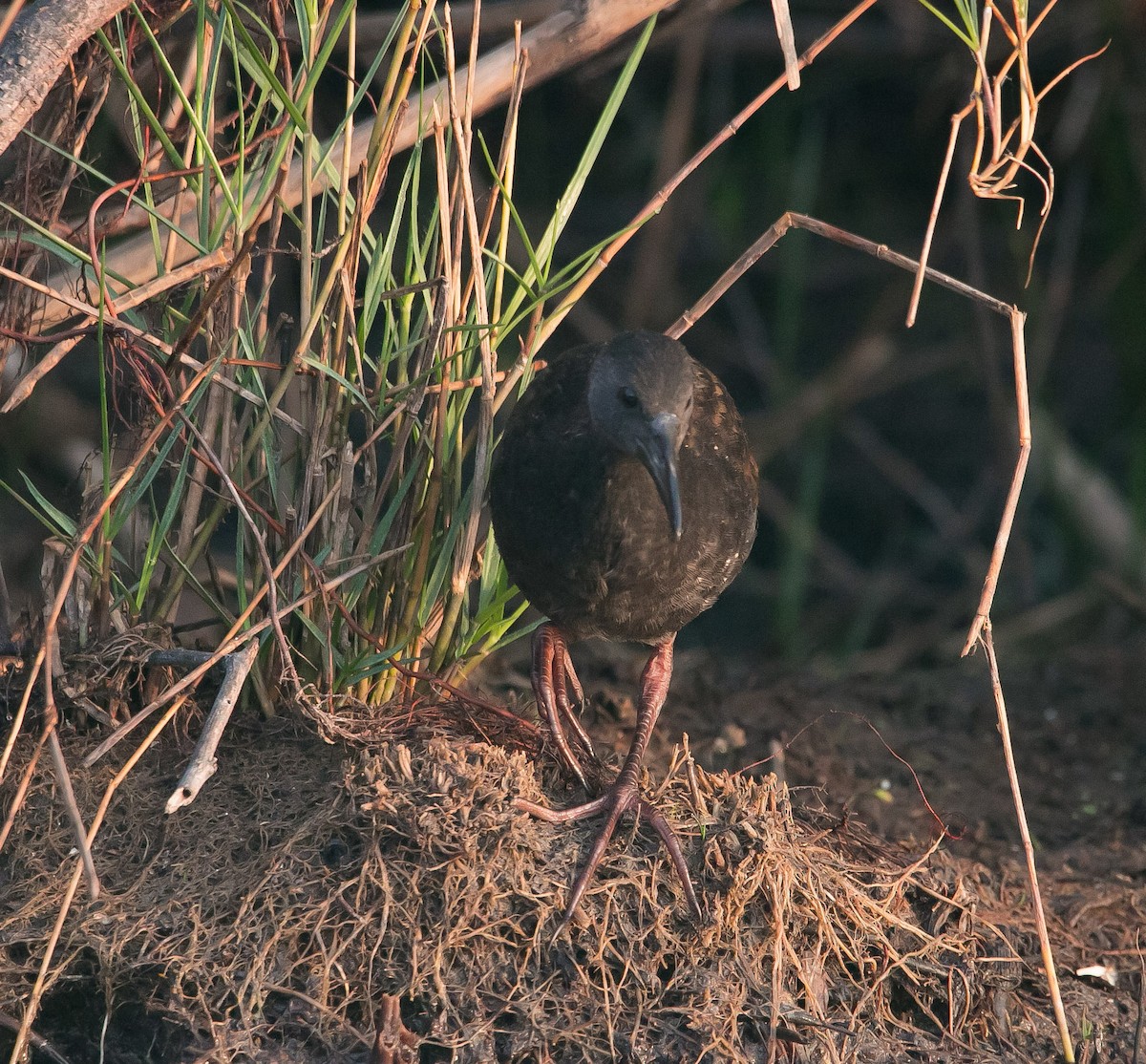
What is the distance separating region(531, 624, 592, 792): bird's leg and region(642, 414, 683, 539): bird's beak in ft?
1.58

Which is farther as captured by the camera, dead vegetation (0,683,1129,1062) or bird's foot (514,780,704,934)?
bird's foot (514,780,704,934)

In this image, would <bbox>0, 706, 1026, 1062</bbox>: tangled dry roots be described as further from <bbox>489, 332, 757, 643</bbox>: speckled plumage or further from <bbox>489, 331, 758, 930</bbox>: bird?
<bbox>489, 332, 757, 643</bbox>: speckled plumage

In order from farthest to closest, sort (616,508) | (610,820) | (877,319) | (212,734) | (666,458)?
(877,319)
(616,508)
(666,458)
(610,820)
(212,734)

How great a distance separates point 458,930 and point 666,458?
102 cm

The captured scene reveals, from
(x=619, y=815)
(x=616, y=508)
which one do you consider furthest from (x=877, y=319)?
(x=619, y=815)

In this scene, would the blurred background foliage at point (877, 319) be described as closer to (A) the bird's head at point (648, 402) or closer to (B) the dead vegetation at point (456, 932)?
(A) the bird's head at point (648, 402)

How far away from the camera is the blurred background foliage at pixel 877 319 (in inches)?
216

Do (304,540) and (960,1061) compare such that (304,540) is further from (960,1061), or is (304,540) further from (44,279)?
(960,1061)

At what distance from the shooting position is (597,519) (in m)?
3.08

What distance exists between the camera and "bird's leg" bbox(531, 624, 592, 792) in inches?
117

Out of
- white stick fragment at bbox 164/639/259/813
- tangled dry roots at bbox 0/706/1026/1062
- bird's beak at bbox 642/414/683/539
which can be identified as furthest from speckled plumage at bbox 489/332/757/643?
white stick fragment at bbox 164/639/259/813

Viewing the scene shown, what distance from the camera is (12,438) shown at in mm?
5113

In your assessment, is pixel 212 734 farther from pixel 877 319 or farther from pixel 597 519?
pixel 877 319

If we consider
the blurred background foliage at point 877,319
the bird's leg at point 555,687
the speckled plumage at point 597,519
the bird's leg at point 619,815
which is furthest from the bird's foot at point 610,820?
the blurred background foliage at point 877,319
